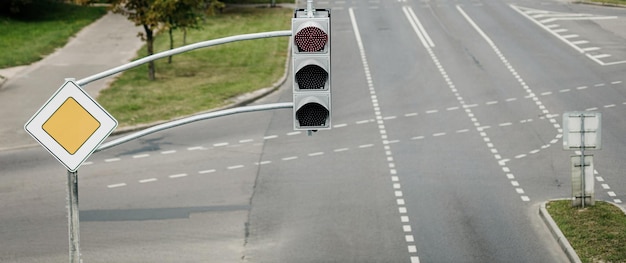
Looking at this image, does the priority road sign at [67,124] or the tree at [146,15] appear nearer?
the priority road sign at [67,124]

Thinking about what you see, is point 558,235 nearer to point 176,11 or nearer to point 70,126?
point 70,126

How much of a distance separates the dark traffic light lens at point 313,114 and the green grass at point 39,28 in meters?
36.8

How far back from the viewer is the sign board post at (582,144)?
3083 centimetres

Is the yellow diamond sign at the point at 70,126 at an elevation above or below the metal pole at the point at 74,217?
above

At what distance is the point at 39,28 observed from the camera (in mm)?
65562

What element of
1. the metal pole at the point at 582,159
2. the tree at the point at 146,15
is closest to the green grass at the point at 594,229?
the metal pole at the point at 582,159

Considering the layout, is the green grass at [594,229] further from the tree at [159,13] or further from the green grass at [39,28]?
the green grass at [39,28]

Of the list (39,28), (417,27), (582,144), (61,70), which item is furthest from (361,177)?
(39,28)

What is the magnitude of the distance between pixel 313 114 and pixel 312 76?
62cm

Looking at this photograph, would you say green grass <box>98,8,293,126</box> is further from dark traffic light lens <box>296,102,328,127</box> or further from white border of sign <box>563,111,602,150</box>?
dark traffic light lens <box>296,102,328,127</box>

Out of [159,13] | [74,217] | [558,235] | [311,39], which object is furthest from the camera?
[159,13]

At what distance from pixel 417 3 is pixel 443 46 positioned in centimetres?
→ 1744

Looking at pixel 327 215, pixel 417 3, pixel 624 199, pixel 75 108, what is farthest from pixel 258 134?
pixel 417 3

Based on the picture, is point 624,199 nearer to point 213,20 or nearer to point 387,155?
point 387,155
